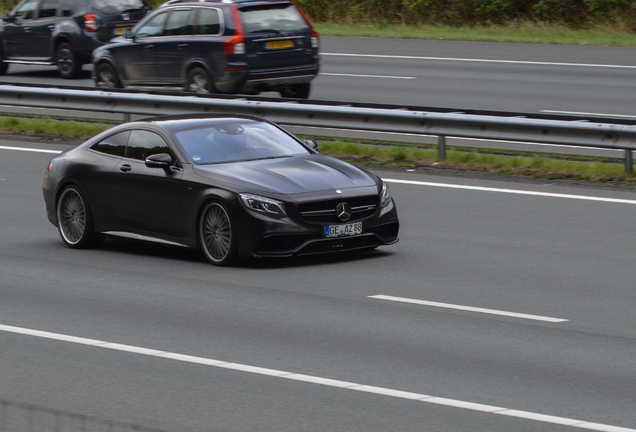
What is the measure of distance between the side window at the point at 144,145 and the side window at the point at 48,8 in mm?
17017

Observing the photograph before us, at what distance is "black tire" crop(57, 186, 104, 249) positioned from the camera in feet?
38.4

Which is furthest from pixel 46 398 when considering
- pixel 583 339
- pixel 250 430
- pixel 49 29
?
pixel 49 29

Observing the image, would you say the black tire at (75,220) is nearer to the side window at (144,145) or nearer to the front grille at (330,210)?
the side window at (144,145)

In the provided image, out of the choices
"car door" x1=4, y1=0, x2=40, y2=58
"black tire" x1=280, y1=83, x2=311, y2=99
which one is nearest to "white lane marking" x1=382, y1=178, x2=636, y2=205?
"black tire" x1=280, y1=83, x2=311, y2=99

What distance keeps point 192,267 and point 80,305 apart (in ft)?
5.38

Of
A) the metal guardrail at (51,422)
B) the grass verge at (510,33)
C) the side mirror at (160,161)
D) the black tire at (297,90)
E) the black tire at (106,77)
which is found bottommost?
the grass verge at (510,33)

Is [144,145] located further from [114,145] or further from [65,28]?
[65,28]

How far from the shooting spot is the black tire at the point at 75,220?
11711 millimetres

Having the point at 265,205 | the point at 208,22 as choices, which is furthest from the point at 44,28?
the point at 265,205

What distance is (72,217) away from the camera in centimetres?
1190

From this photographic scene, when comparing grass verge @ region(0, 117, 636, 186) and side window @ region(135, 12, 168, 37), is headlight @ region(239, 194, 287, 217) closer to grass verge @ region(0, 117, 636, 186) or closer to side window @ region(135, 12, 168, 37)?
grass verge @ region(0, 117, 636, 186)

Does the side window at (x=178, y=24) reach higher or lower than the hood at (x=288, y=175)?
higher

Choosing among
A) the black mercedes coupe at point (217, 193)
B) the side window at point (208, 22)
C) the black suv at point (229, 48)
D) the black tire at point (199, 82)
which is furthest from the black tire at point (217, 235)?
the side window at point (208, 22)

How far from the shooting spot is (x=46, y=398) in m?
6.76
